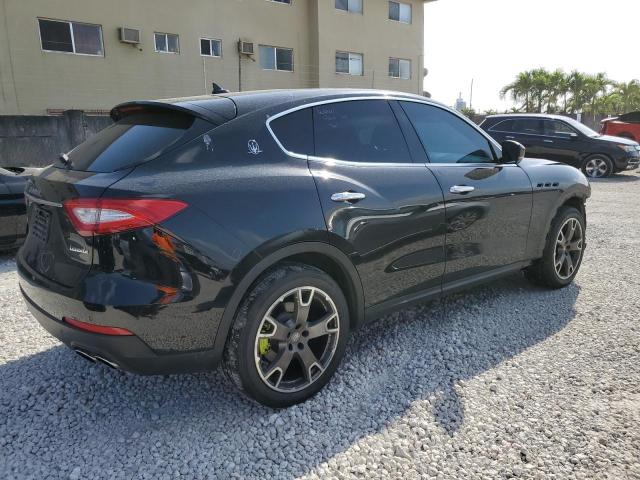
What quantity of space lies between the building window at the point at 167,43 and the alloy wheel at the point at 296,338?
1737 centimetres

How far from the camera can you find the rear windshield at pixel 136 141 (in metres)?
2.49

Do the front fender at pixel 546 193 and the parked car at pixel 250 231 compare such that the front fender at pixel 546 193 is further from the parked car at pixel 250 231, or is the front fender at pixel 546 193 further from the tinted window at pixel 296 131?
the tinted window at pixel 296 131

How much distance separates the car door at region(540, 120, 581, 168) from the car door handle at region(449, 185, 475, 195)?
10951mm

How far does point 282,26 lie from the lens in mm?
20688

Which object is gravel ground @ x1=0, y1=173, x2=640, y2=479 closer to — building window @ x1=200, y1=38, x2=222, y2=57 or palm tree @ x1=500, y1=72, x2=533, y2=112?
building window @ x1=200, y1=38, x2=222, y2=57

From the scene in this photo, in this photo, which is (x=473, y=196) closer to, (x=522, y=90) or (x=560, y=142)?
(x=560, y=142)

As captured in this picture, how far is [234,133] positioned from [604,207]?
8.75 m

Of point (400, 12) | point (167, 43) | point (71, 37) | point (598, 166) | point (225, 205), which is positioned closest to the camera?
point (225, 205)

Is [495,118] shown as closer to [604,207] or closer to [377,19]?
[604,207]

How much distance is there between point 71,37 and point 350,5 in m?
12.0

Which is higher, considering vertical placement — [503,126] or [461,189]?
[503,126]

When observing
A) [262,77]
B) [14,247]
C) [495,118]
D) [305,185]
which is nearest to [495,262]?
[305,185]

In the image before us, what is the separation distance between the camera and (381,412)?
2719 mm

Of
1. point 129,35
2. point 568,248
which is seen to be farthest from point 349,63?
point 568,248
